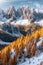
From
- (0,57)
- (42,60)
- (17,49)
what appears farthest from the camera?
(17,49)

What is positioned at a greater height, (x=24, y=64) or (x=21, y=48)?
(x=21, y=48)

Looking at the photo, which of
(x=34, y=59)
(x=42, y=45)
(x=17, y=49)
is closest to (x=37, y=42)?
(x=42, y=45)

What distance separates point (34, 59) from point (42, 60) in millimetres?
2801

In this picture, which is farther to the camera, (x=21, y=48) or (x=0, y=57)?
(x=21, y=48)

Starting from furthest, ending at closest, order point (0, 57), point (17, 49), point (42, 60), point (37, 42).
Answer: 1. point (37, 42)
2. point (17, 49)
3. point (0, 57)
4. point (42, 60)

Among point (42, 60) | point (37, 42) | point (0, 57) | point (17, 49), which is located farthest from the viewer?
point (37, 42)

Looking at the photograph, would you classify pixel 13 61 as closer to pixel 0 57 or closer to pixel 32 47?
pixel 0 57

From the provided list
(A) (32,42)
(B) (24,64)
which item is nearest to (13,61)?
(B) (24,64)

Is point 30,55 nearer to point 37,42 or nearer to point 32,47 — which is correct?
point 32,47

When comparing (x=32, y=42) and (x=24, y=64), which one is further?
(x=32, y=42)

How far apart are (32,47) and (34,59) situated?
6822 millimetres

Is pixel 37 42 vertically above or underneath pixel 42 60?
above

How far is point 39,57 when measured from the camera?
2638 inches

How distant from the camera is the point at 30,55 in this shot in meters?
70.1
